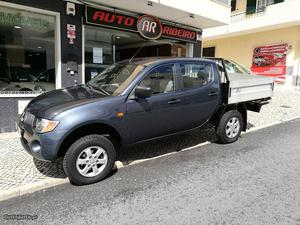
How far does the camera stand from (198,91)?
186 inches

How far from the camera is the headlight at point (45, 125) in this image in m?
3.36

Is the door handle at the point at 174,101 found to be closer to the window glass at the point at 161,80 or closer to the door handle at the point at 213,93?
the window glass at the point at 161,80

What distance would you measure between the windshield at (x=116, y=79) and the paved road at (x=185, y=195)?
1.37 metres

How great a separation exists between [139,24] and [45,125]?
6.04m

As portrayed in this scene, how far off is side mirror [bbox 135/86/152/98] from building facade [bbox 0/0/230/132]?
3955 millimetres

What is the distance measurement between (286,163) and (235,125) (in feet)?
4.47

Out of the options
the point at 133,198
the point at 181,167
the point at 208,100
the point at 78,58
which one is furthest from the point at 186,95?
the point at 78,58

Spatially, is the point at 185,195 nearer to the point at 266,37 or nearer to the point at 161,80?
the point at 161,80

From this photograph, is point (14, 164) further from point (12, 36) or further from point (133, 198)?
point (12, 36)

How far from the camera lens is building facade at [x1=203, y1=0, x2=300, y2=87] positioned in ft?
48.8

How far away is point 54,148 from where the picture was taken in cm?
339

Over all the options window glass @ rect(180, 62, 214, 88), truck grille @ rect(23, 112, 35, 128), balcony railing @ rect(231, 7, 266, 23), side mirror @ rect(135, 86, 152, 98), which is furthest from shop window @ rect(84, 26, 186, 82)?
balcony railing @ rect(231, 7, 266, 23)

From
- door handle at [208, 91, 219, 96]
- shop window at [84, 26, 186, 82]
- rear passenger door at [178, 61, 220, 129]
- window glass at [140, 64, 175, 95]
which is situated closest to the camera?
window glass at [140, 64, 175, 95]

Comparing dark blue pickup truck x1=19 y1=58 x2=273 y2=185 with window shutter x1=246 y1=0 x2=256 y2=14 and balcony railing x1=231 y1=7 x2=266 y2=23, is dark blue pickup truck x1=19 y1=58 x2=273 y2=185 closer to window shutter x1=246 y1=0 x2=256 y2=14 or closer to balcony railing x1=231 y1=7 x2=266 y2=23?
balcony railing x1=231 y1=7 x2=266 y2=23
